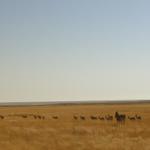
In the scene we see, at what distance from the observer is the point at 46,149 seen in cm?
2302

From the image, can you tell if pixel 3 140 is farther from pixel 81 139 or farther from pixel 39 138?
pixel 81 139

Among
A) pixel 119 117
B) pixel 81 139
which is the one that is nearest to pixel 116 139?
pixel 81 139

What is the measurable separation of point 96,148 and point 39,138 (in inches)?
235

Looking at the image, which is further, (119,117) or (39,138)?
(119,117)

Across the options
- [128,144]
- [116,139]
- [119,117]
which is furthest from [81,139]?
[119,117]

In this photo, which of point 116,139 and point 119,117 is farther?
point 119,117

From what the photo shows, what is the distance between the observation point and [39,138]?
28094 mm

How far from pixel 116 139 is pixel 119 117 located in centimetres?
2266

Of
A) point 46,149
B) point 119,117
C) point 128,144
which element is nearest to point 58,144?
point 46,149

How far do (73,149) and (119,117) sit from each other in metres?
26.9

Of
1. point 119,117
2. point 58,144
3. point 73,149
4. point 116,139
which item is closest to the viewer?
point 73,149

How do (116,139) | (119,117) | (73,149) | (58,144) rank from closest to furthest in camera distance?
(73,149) → (58,144) → (116,139) → (119,117)

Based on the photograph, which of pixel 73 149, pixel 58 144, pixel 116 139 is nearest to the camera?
pixel 73 149

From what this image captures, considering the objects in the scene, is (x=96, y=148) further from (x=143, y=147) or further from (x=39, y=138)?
(x=39, y=138)
